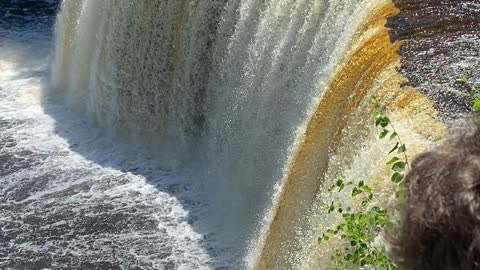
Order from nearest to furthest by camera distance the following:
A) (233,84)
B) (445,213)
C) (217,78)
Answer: (445,213), (233,84), (217,78)

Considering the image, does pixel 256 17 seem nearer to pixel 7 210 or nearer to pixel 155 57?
pixel 155 57

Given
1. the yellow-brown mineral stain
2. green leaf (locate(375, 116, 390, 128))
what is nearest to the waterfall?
the yellow-brown mineral stain

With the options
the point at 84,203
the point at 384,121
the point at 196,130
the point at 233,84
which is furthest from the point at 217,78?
the point at 384,121

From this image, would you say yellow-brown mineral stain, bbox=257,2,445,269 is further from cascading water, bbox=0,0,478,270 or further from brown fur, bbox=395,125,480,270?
brown fur, bbox=395,125,480,270

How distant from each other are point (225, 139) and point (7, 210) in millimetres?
2143

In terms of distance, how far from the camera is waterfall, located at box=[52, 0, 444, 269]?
539 cm

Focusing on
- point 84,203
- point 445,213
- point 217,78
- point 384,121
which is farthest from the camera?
point 217,78

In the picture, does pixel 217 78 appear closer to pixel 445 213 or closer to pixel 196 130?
pixel 196 130

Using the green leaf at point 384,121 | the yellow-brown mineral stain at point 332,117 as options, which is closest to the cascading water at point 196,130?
the yellow-brown mineral stain at point 332,117

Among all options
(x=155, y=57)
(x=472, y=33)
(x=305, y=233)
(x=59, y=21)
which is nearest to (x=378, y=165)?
(x=305, y=233)

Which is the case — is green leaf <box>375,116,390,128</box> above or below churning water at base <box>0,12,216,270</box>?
above

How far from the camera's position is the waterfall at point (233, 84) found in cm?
539

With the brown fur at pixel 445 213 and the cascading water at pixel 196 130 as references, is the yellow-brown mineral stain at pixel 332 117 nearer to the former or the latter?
the cascading water at pixel 196 130

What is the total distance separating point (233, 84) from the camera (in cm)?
755
